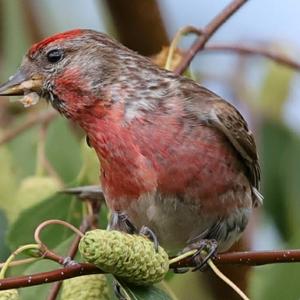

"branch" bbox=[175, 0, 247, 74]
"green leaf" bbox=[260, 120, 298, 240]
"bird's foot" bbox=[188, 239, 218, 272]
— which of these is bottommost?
"green leaf" bbox=[260, 120, 298, 240]

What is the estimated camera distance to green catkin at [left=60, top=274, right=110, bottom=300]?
229 cm

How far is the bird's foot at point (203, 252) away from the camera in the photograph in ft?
8.06

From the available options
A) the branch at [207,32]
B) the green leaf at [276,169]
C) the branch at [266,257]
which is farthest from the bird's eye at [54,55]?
the green leaf at [276,169]

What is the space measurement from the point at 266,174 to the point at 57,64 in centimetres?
125

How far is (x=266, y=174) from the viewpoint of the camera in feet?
12.6

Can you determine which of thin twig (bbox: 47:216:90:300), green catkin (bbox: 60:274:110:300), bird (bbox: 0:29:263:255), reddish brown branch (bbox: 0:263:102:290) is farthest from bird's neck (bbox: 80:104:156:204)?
reddish brown branch (bbox: 0:263:102:290)

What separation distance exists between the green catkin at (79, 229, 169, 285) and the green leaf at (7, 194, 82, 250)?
2.67 ft

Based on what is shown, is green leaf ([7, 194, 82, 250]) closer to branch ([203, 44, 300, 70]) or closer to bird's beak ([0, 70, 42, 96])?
bird's beak ([0, 70, 42, 96])

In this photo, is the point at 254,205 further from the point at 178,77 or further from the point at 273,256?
the point at 273,256

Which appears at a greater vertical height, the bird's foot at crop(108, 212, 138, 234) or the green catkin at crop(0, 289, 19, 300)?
the green catkin at crop(0, 289, 19, 300)

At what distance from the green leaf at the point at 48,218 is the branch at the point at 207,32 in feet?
1.54

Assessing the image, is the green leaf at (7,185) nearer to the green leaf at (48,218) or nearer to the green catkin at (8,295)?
the green leaf at (48,218)

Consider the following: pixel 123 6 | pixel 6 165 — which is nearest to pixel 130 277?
pixel 6 165

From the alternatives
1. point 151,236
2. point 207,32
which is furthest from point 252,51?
point 151,236
